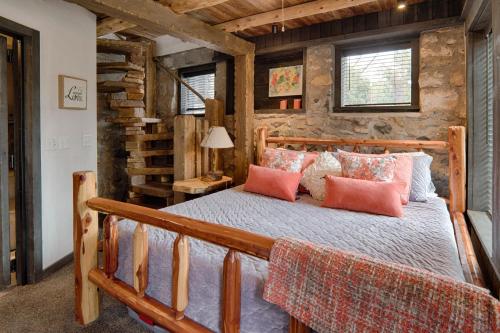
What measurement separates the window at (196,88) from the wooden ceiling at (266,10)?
1082 millimetres

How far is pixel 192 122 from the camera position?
3.73m

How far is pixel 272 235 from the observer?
179cm

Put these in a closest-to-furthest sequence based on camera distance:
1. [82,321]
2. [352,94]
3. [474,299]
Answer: [474,299], [82,321], [352,94]

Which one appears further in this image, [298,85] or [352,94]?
[298,85]

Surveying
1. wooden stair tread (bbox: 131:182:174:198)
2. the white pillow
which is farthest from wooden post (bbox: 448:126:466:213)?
wooden stair tread (bbox: 131:182:174:198)

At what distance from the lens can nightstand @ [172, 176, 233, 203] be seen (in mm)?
3297

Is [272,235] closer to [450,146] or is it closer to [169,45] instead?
[450,146]

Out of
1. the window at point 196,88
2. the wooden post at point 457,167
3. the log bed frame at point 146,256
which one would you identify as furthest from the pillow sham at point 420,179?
the window at point 196,88

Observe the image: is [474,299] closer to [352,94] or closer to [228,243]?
[228,243]

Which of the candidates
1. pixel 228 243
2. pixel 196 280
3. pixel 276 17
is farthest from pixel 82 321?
pixel 276 17

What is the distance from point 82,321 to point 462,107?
3273 millimetres

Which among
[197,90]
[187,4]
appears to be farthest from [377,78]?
[197,90]

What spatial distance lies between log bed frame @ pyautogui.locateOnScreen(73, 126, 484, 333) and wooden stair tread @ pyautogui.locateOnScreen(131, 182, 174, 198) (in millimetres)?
2097

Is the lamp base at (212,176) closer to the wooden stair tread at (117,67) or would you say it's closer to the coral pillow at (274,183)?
the coral pillow at (274,183)
